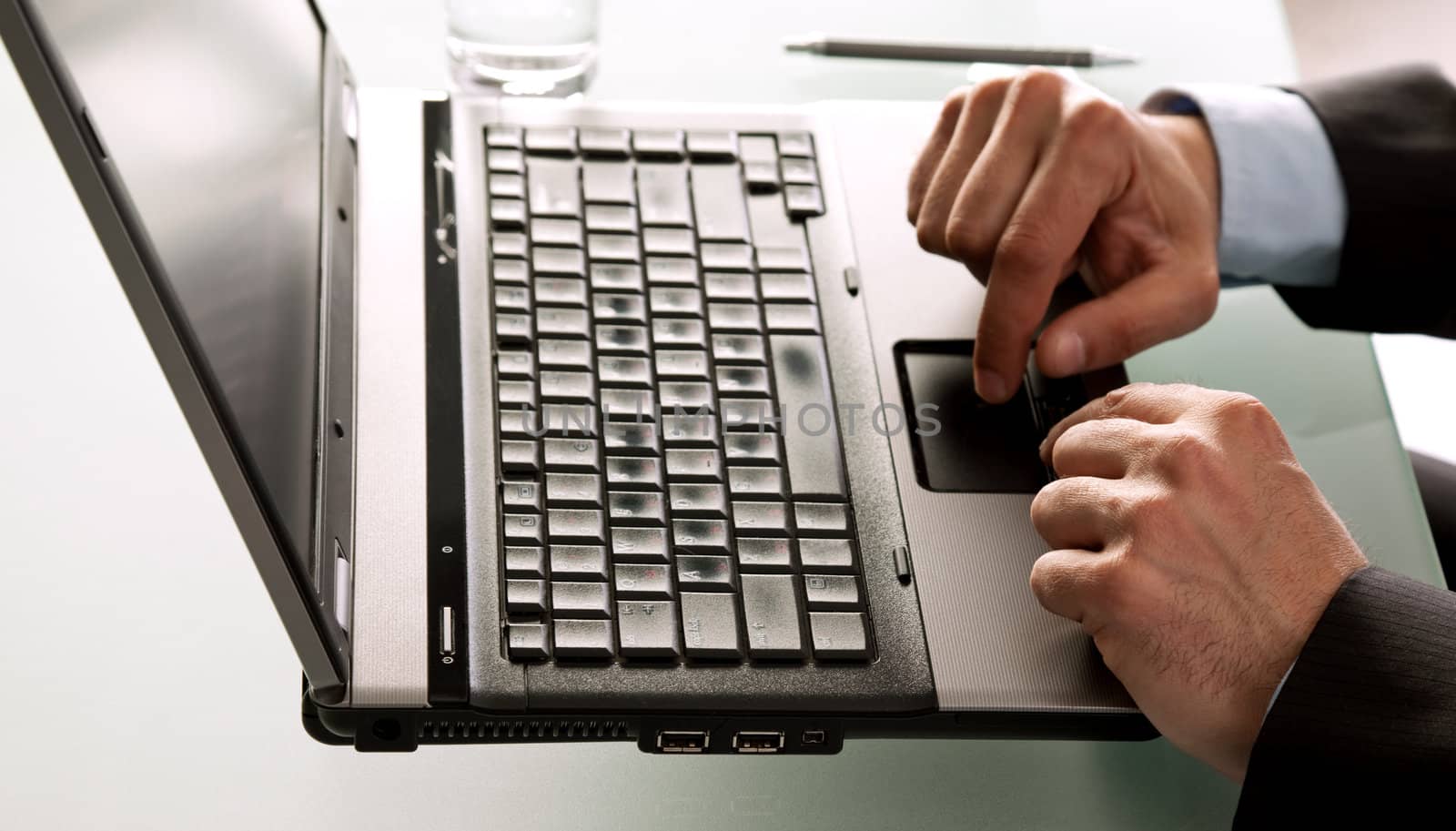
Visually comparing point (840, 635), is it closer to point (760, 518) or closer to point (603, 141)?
point (760, 518)

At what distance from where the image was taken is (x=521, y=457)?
61 centimetres

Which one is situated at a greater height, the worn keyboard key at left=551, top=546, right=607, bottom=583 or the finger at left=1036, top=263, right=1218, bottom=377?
the finger at left=1036, top=263, right=1218, bottom=377

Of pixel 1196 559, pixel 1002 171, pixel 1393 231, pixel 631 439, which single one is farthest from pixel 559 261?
pixel 1393 231

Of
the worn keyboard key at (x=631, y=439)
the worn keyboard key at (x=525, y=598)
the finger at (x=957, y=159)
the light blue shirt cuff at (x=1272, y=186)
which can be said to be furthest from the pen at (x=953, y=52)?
the worn keyboard key at (x=525, y=598)

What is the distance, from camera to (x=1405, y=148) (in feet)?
2.81

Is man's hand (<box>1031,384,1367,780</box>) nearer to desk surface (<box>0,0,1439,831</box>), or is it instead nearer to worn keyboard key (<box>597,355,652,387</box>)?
desk surface (<box>0,0,1439,831</box>)

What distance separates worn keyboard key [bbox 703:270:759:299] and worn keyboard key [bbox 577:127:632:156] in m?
0.11

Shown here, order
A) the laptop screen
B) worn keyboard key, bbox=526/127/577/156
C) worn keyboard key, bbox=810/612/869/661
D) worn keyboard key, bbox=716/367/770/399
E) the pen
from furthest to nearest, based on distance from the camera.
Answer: the pen → worn keyboard key, bbox=526/127/577/156 → worn keyboard key, bbox=716/367/770/399 → worn keyboard key, bbox=810/612/869/661 → the laptop screen

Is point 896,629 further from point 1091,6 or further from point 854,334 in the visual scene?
point 1091,6

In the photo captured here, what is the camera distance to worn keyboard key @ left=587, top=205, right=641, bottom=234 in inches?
29.0

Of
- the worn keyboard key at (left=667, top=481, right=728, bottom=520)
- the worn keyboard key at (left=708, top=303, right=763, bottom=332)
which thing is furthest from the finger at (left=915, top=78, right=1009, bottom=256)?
the worn keyboard key at (left=667, top=481, right=728, bottom=520)

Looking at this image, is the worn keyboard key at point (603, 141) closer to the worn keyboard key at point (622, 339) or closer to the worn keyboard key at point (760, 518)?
the worn keyboard key at point (622, 339)

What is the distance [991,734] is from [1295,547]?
5.9 inches

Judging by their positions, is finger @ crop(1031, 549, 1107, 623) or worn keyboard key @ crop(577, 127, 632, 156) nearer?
finger @ crop(1031, 549, 1107, 623)
